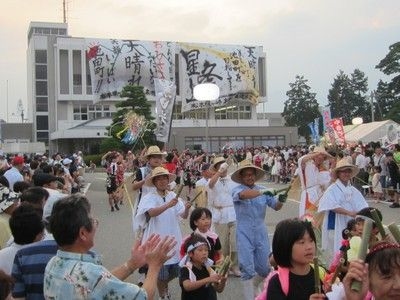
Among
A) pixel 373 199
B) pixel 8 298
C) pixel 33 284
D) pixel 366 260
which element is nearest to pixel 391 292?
pixel 366 260

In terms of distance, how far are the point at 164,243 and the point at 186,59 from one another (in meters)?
64.8

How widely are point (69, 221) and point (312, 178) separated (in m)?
5.64

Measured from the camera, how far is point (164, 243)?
9.07 ft

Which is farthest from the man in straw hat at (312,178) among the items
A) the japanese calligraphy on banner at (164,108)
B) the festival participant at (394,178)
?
the festival participant at (394,178)

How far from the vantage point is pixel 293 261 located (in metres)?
3.07

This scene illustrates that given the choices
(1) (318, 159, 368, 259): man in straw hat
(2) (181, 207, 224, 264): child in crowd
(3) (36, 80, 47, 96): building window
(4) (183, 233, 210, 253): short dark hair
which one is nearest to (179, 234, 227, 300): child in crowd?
(4) (183, 233, 210, 253): short dark hair

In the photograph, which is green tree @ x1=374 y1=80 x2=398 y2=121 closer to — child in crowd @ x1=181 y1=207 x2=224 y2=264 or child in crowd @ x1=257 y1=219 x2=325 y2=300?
child in crowd @ x1=181 y1=207 x2=224 y2=264

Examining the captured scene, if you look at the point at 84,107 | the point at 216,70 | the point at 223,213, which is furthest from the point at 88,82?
the point at 223,213

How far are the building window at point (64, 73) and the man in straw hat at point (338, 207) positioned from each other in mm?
64562

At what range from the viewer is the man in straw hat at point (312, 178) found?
25.4 feet

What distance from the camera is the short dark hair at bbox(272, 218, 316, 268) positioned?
308cm

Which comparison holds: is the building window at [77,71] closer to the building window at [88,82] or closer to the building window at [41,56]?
the building window at [88,82]

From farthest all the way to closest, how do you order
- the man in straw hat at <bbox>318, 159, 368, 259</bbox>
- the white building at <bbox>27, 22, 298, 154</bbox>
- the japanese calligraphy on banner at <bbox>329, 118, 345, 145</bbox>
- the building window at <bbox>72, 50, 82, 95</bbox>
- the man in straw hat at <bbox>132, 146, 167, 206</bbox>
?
the building window at <bbox>72, 50, 82, 95</bbox> → the white building at <bbox>27, 22, 298, 154</bbox> → the japanese calligraphy on banner at <bbox>329, 118, 345, 145</bbox> → the man in straw hat at <bbox>132, 146, 167, 206</bbox> → the man in straw hat at <bbox>318, 159, 368, 259</bbox>

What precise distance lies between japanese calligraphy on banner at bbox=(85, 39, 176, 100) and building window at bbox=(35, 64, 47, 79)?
7.89 m
